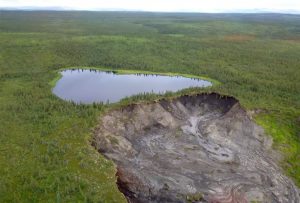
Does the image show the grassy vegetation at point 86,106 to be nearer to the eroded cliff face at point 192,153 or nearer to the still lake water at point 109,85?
the eroded cliff face at point 192,153

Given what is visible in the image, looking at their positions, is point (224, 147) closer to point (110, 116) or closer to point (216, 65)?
point (110, 116)

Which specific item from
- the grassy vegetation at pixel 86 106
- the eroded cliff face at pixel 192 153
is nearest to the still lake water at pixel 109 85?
the grassy vegetation at pixel 86 106

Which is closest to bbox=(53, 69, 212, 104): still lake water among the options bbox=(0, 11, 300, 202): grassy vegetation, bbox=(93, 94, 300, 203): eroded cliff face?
bbox=(0, 11, 300, 202): grassy vegetation

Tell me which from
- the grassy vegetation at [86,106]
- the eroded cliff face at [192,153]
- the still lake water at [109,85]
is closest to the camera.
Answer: the grassy vegetation at [86,106]

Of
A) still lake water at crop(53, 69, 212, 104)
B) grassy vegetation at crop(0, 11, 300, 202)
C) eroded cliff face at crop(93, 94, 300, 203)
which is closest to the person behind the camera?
grassy vegetation at crop(0, 11, 300, 202)

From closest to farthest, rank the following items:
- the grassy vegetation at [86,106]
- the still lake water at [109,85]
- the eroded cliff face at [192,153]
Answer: the grassy vegetation at [86,106] → the eroded cliff face at [192,153] → the still lake water at [109,85]

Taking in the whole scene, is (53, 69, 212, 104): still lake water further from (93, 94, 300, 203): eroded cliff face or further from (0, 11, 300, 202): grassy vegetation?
(93, 94, 300, 203): eroded cliff face

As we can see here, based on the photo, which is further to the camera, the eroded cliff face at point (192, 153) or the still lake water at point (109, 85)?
the still lake water at point (109, 85)
